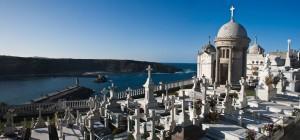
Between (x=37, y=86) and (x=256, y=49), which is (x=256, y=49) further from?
(x=37, y=86)

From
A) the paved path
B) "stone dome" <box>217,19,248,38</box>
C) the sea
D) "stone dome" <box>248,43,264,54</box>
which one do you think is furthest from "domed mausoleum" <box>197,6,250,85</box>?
"stone dome" <box>248,43,264,54</box>

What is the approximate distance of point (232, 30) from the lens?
30.7m

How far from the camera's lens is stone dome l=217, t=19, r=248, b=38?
30500 millimetres

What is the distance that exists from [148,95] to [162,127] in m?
4.39

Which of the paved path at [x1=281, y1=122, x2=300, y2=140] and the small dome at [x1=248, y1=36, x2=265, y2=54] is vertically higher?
the small dome at [x1=248, y1=36, x2=265, y2=54]

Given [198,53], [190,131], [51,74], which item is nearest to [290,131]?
[190,131]

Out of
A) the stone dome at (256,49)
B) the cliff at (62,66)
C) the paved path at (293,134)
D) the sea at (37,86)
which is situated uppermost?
the stone dome at (256,49)

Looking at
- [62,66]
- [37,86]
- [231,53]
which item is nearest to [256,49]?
[231,53]

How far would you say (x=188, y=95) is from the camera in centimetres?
2381

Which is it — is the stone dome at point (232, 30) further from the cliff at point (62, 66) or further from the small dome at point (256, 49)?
the cliff at point (62, 66)

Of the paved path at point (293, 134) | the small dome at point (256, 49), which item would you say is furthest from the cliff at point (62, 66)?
the paved path at point (293, 134)

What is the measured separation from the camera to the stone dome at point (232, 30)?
30.5 m

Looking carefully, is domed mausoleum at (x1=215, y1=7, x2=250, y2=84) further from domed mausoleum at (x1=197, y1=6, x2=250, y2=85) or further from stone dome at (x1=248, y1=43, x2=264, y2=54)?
stone dome at (x1=248, y1=43, x2=264, y2=54)

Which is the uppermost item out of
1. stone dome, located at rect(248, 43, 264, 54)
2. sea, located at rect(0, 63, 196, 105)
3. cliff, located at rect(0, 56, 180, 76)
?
stone dome, located at rect(248, 43, 264, 54)
